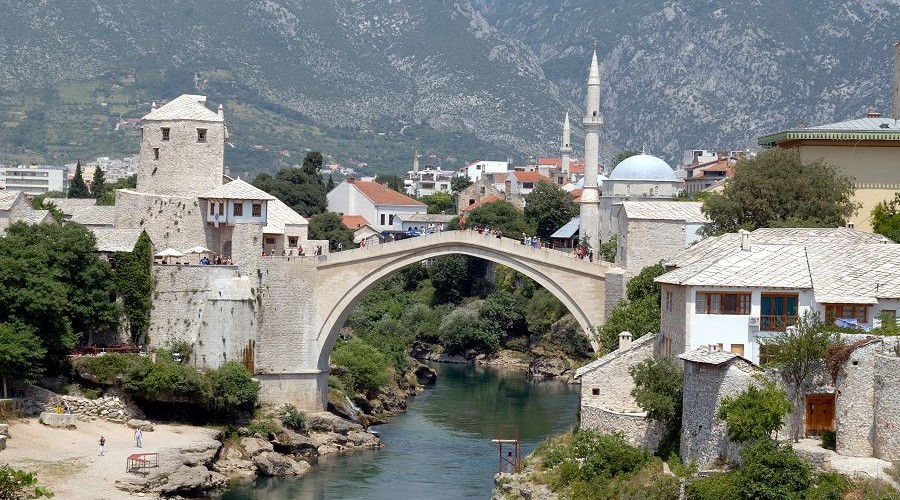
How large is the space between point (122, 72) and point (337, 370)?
114m

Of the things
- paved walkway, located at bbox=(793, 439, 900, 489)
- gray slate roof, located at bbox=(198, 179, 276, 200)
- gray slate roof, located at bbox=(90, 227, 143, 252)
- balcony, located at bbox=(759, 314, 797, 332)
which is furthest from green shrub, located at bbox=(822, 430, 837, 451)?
gray slate roof, located at bbox=(90, 227, 143, 252)

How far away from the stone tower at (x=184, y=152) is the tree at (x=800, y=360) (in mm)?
28102

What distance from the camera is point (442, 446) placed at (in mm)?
55406

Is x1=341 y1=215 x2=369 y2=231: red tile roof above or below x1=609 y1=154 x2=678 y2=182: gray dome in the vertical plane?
below

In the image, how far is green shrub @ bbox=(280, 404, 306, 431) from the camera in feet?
180

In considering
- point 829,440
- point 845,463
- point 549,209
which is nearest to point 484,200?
point 549,209

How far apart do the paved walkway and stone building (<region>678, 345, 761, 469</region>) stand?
1.57 m

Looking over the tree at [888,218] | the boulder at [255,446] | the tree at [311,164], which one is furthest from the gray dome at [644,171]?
the boulder at [255,446]

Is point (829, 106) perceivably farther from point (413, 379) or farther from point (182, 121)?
point (182, 121)

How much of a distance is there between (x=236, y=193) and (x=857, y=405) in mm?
28641

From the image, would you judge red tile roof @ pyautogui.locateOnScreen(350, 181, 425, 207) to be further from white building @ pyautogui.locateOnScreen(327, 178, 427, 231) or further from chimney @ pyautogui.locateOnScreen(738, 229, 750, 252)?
chimney @ pyautogui.locateOnScreen(738, 229, 750, 252)

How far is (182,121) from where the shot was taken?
192 feet

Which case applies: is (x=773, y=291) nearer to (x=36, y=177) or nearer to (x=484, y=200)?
(x=484, y=200)

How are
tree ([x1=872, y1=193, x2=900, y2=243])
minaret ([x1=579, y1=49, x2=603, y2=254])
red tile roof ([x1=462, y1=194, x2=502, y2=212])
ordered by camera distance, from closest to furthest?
1. tree ([x1=872, y1=193, x2=900, y2=243])
2. minaret ([x1=579, y1=49, x2=603, y2=254])
3. red tile roof ([x1=462, y1=194, x2=502, y2=212])
